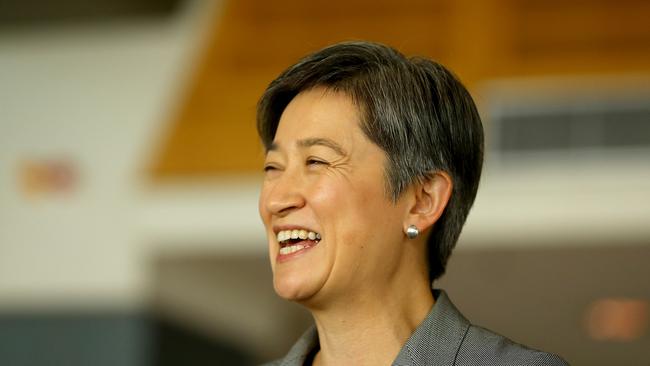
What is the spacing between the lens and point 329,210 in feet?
5.59

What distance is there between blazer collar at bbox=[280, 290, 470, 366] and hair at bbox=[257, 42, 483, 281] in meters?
0.09

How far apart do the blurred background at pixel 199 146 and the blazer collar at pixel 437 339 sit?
519 cm

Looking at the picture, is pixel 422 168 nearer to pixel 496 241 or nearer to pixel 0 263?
pixel 496 241

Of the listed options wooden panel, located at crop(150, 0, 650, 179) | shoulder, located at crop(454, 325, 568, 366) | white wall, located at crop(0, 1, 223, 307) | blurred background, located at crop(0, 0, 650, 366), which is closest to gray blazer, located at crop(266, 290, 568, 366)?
shoulder, located at crop(454, 325, 568, 366)

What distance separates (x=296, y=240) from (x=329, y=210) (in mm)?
74

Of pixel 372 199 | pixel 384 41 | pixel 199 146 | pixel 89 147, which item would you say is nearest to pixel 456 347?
pixel 372 199

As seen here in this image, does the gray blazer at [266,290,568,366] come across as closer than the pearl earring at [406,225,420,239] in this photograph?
Yes

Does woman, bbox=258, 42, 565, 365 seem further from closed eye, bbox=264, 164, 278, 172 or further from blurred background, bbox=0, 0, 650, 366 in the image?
blurred background, bbox=0, 0, 650, 366

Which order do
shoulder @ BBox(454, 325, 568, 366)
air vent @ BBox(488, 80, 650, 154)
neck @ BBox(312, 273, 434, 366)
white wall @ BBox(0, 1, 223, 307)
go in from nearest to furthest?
shoulder @ BBox(454, 325, 568, 366)
neck @ BBox(312, 273, 434, 366)
air vent @ BBox(488, 80, 650, 154)
white wall @ BBox(0, 1, 223, 307)

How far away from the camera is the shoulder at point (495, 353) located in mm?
1628

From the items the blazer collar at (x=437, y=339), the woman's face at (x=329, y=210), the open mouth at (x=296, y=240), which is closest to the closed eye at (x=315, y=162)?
the woman's face at (x=329, y=210)

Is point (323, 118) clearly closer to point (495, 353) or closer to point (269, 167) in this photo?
point (269, 167)

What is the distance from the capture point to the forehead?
69.1 inches

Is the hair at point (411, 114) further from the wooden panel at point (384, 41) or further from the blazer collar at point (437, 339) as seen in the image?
the wooden panel at point (384, 41)
